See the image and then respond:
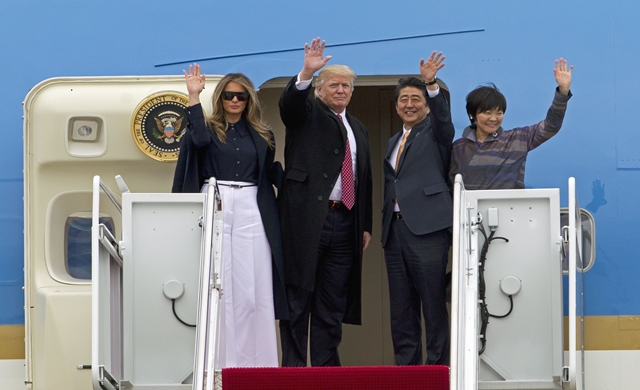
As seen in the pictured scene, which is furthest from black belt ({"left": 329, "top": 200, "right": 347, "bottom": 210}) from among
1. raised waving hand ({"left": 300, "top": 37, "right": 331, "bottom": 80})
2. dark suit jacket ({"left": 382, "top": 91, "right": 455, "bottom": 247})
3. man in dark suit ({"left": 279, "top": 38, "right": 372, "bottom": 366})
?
raised waving hand ({"left": 300, "top": 37, "right": 331, "bottom": 80})

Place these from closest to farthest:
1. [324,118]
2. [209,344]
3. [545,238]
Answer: [209,344] < [545,238] < [324,118]

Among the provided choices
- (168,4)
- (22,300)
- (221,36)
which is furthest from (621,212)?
(22,300)

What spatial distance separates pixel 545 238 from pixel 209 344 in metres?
1.52

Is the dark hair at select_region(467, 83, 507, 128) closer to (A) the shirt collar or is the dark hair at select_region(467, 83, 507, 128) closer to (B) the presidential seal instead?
(A) the shirt collar

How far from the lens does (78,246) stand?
17.1 ft

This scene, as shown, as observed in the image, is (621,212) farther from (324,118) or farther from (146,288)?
(146,288)

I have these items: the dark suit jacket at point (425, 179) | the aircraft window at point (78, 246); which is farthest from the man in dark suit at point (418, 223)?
the aircraft window at point (78, 246)

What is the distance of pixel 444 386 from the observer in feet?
13.0

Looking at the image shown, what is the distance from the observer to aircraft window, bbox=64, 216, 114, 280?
5.19m

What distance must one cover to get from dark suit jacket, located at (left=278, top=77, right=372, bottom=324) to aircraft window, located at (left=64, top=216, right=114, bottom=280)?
1097 millimetres

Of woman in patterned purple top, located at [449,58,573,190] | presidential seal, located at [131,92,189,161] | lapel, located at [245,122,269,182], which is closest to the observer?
woman in patterned purple top, located at [449,58,573,190]

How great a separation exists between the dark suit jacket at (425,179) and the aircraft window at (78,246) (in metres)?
1.61

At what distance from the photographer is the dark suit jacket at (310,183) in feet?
15.4

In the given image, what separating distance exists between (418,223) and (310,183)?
59cm
